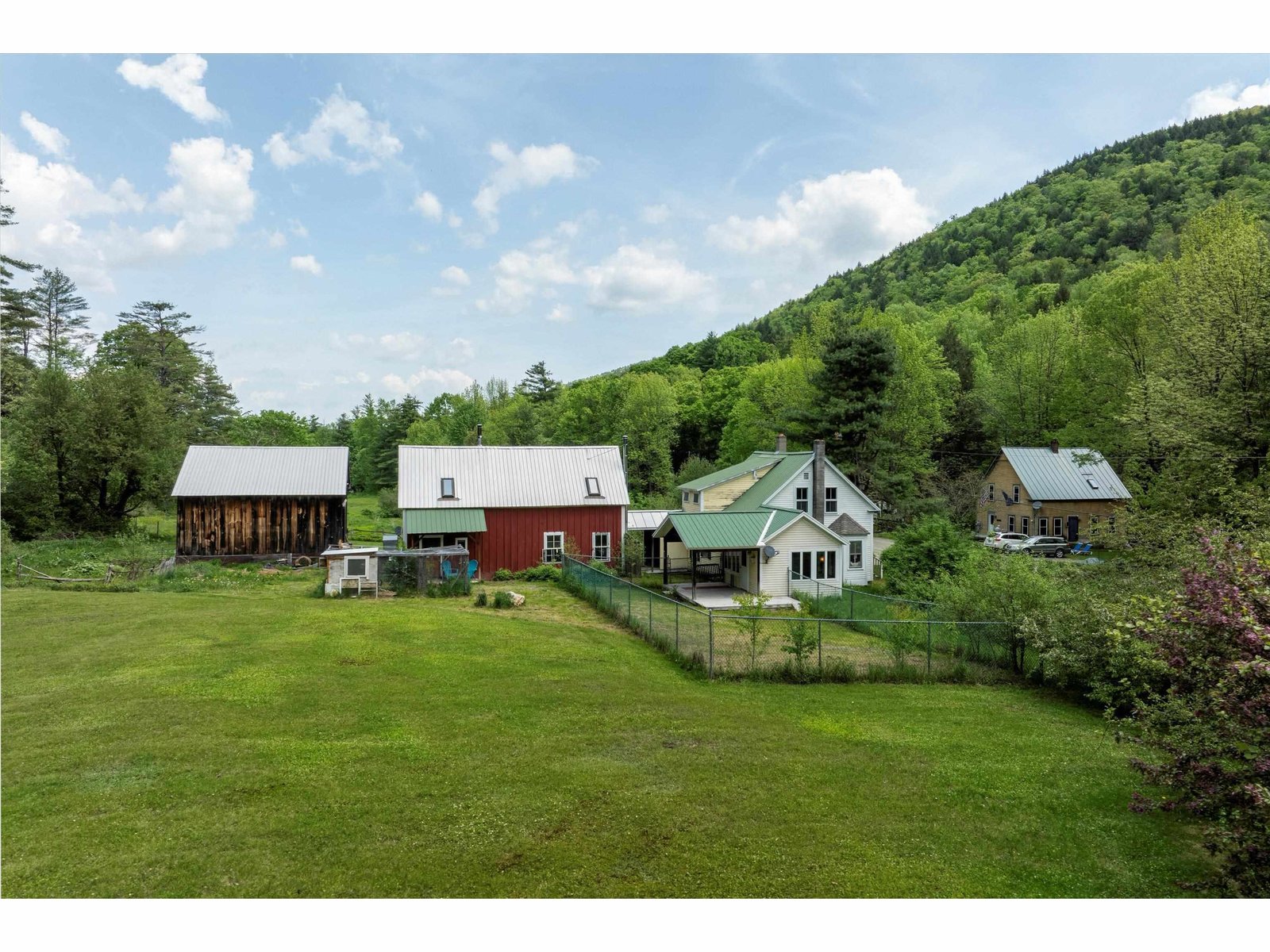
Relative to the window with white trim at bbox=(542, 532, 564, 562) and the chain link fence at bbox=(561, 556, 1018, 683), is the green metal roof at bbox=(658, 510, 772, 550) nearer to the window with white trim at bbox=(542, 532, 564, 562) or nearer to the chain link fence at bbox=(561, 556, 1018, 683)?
the window with white trim at bbox=(542, 532, 564, 562)

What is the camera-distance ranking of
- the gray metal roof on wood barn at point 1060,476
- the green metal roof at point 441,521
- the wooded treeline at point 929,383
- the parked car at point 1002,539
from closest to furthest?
the wooded treeline at point 929,383
the green metal roof at point 441,521
the parked car at point 1002,539
the gray metal roof on wood barn at point 1060,476

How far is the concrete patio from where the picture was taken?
22.6m

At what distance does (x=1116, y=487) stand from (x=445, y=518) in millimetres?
39889

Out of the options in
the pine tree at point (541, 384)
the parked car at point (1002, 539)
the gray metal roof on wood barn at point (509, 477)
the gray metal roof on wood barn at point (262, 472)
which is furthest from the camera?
the pine tree at point (541, 384)

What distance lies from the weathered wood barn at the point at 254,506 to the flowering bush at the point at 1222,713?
28684mm

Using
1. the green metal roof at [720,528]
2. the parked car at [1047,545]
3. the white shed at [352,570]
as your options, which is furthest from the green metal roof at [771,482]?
the white shed at [352,570]

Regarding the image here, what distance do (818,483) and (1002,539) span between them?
15882mm

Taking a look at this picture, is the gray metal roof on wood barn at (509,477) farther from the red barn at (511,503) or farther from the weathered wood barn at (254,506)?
the weathered wood barn at (254,506)

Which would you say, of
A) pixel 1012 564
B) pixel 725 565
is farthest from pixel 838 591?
pixel 1012 564

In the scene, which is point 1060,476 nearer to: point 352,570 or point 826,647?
point 826,647

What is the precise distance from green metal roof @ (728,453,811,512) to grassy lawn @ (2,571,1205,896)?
54.1ft

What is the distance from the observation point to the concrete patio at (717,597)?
74.2ft

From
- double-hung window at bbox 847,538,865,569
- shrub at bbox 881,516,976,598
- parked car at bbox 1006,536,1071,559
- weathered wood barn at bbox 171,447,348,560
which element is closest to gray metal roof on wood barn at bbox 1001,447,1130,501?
parked car at bbox 1006,536,1071,559

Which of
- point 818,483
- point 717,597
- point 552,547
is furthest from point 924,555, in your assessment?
point 552,547
